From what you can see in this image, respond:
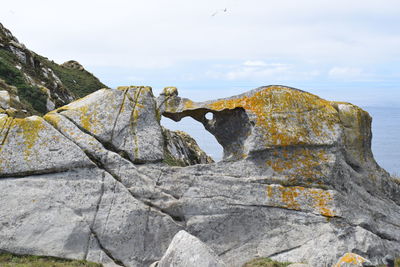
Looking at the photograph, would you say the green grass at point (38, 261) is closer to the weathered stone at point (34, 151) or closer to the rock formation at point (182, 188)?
the rock formation at point (182, 188)

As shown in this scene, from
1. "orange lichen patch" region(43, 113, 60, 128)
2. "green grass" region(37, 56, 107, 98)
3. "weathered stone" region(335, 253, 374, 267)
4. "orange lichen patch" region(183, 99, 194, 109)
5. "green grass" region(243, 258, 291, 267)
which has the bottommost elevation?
"green grass" region(243, 258, 291, 267)

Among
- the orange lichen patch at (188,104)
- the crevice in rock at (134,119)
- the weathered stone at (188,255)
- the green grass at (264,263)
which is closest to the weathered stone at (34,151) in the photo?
the crevice in rock at (134,119)

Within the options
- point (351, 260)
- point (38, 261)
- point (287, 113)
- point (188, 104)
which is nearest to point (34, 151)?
point (38, 261)

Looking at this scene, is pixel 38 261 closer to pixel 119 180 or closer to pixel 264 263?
pixel 119 180

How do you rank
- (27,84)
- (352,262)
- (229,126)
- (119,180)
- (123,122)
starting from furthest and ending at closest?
(27,84) → (229,126) → (123,122) → (119,180) → (352,262)

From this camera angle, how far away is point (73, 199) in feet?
51.9

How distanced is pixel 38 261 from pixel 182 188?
5455mm

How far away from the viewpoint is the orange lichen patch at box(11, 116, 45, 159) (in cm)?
1622

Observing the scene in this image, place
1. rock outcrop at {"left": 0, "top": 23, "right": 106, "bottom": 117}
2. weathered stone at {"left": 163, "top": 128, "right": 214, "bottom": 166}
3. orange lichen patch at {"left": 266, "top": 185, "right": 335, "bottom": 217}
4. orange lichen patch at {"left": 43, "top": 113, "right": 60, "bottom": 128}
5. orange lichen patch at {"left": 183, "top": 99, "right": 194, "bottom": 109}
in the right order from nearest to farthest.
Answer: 1. orange lichen patch at {"left": 266, "top": 185, "right": 335, "bottom": 217}
2. orange lichen patch at {"left": 43, "top": 113, "right": 60, "bottom": 128}
3. orange lichen patch at {"left": 183, "top": 99, "right": 194, "bottom": 109}
4. weathered stone at {"left": 163, "top": 128, "right": 214, "bottom": 166}
5. rock outcrop at {"left": 0, "top": 23, "right": 106, "bottom": 117}

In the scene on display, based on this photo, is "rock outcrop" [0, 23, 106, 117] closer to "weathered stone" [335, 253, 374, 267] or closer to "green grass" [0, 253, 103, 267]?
"green grass" [0, 253, 103, 267]

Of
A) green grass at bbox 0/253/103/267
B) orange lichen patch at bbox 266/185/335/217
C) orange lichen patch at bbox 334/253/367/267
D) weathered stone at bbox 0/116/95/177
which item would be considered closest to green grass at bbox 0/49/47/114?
weathered stone at bbox 0/116/95/177

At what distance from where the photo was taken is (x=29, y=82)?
1336 inches

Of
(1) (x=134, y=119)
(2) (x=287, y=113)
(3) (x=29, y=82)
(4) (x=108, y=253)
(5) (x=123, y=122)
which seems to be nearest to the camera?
(4) (x=108, y=253)

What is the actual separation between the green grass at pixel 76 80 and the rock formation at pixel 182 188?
33.1m
